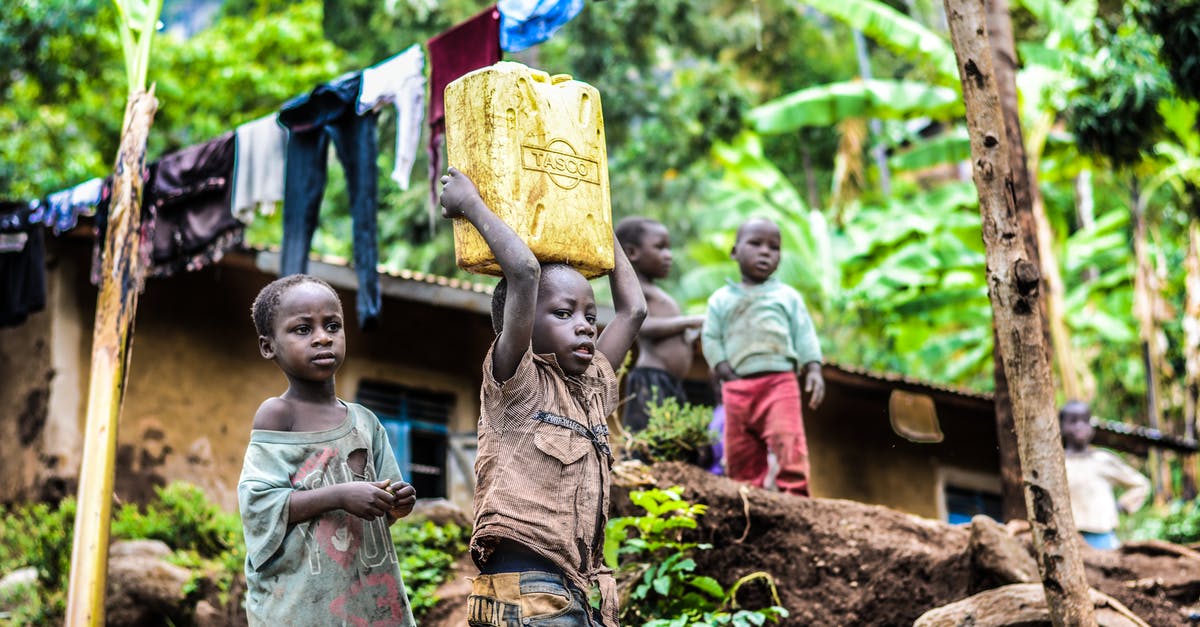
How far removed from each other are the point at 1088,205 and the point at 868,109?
15.2 ft

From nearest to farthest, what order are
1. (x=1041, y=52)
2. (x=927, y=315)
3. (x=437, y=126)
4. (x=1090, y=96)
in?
(x=437, y=126)
(x=1090, y=96)
(x=1041, y=52)
(x=927, y=315)

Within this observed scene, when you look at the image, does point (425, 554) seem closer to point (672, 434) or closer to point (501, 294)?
point (672, 434)

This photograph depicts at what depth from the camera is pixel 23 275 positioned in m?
8.99

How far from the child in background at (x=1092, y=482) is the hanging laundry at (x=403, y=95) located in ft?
15.1

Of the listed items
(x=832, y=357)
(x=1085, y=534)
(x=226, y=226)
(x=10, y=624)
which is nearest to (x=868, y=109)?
(x=832, y=357)

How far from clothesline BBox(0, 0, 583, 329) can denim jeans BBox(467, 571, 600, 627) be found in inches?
146

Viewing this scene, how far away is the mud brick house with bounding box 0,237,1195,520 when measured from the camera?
30.0 ft

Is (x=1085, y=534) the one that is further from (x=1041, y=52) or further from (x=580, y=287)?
(x=1041, y=52)

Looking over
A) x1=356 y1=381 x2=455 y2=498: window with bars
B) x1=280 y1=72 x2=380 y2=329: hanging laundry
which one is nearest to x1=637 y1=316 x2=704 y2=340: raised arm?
x1=280 y1=72 x2=380 y2=329: hanging laundry

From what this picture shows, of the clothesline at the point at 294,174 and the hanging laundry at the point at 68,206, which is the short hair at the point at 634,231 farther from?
the hanging laundry at the point at 68,206

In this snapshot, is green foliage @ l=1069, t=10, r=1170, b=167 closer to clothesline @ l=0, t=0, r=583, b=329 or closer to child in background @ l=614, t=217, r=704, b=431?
child in background @ l=614, t=217, r=704, b=431

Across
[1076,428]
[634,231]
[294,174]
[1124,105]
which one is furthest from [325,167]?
[1124,105]

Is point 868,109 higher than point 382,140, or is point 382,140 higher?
point 868,109

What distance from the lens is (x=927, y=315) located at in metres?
17.7
